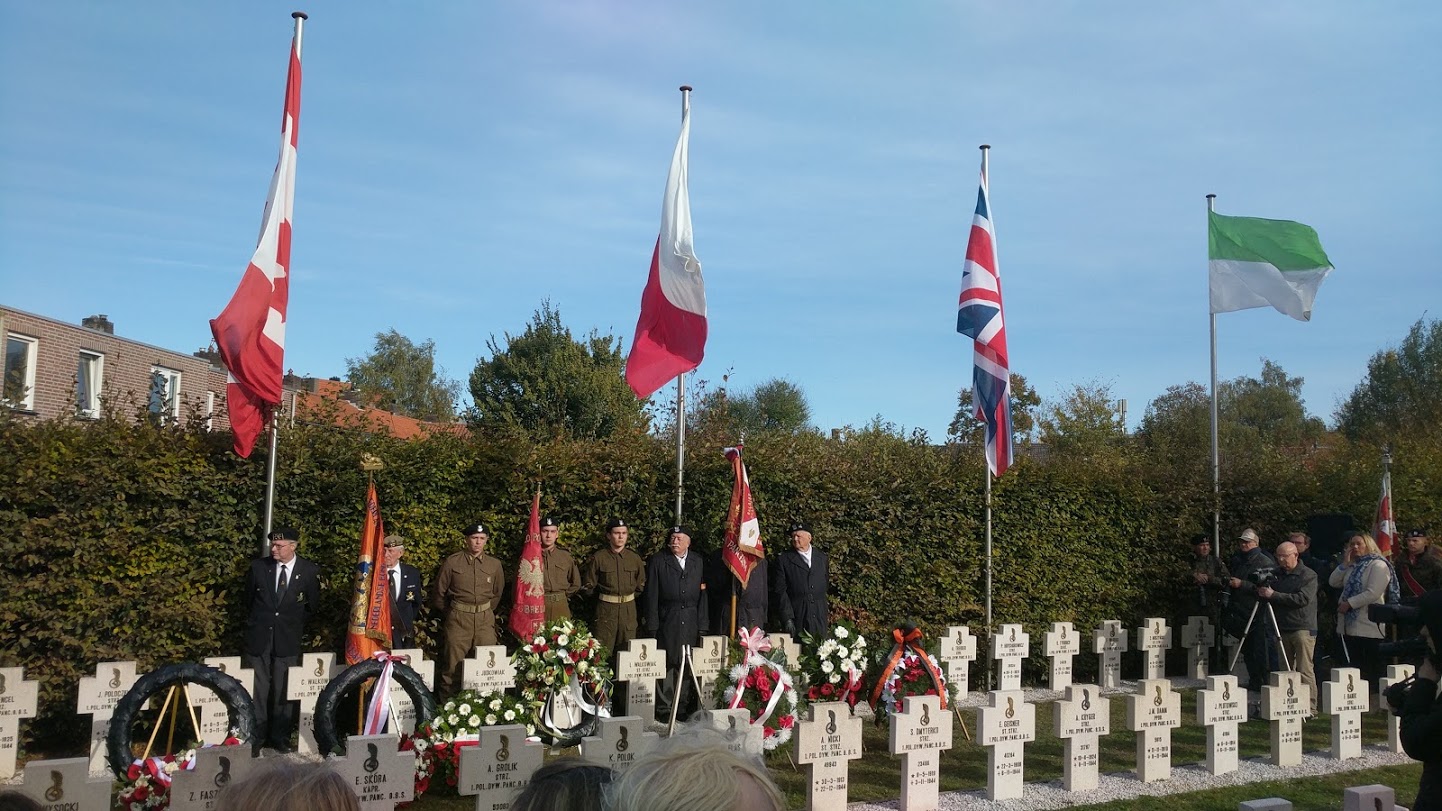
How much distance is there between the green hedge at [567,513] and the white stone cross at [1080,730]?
3.75 m

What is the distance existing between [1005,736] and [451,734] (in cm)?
374

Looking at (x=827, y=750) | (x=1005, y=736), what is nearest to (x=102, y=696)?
(x=827, y=750)

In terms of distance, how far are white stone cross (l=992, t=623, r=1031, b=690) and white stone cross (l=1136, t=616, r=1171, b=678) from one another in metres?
1.74

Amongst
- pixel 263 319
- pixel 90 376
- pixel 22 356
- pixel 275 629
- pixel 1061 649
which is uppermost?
pixel 22 356

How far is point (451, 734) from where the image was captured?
7180mm

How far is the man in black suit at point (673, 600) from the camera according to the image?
31.9ft

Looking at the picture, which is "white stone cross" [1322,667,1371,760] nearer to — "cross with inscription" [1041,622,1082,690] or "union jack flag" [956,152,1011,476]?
"cross with inscription" [1041,622,1082,690]

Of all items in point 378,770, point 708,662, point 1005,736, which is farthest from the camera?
point 708,662

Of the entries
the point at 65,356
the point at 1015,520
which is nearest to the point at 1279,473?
the point at 1015,520

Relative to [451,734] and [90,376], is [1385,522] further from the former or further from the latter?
[90,376]

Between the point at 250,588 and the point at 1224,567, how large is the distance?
1024 centimetres

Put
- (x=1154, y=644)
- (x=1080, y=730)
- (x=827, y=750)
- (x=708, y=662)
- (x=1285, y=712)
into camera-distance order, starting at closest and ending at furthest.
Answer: (x=827, y=750) → (x=1080, y=730) → (x=1285, y=712) → (x=708, y=662) → (x=1154, y=644)

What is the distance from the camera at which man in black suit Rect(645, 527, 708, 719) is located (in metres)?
9.72

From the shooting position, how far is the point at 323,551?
9.16 m
